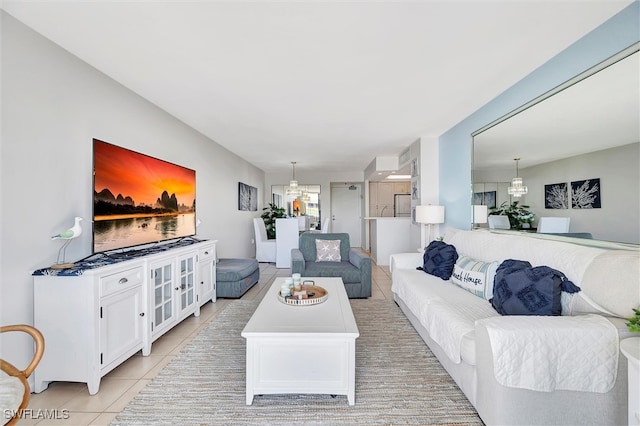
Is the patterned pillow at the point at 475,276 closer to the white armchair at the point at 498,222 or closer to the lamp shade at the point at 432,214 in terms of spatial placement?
the white armchair at the point at 498,222

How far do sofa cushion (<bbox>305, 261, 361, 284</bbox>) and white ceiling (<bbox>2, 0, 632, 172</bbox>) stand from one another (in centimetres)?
204

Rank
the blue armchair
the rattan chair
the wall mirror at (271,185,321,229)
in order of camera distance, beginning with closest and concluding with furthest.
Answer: the rattan chair → the blue armchair → the wall mirror at (271,185,321,229)

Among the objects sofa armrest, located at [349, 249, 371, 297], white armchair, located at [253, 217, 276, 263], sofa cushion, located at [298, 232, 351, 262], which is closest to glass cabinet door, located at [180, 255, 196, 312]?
sofa cushion, located at [298, 232, 351, 262]

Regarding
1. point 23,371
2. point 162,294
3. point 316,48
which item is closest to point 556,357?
point 316,48

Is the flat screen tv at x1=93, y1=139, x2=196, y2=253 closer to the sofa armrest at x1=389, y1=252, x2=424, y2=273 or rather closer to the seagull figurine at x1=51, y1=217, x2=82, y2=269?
the seagull figurine at x1=51, y1=217, x2=82, y2=269

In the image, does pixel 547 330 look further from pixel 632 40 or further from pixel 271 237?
pixel 271 237

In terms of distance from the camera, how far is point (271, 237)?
24.3 ft

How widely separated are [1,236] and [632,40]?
152 inches

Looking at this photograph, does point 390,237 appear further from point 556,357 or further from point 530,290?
point 556,357

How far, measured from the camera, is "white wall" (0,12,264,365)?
162 cm

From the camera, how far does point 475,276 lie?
2.38 meters

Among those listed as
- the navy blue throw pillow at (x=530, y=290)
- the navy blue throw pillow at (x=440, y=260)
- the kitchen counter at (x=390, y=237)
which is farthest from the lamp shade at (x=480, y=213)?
the kitchen counter at (x=390, y=237)

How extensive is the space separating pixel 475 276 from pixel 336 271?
1762 millimetres

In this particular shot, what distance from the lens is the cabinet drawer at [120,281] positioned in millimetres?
1828
